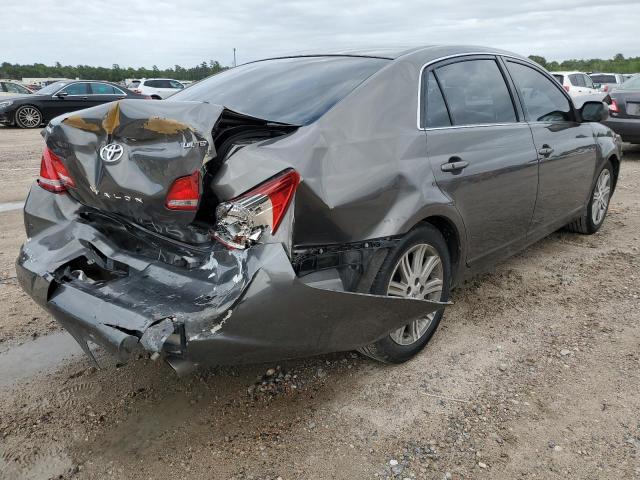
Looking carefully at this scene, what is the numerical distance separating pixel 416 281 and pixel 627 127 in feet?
26.0

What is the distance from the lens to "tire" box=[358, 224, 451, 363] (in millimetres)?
2660

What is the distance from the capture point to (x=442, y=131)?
9.89 ft

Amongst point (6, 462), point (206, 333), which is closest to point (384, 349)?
point (206, 333)

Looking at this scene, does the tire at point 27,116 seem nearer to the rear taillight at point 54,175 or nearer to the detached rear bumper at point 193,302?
the rear taillight at point 54,175

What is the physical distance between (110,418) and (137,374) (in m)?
0.38

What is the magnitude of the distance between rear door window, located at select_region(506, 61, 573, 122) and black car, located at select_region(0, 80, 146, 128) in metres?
14.4

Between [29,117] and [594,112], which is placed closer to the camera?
[594,112]

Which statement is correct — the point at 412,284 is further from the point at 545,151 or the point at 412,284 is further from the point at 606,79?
the point at 606,79

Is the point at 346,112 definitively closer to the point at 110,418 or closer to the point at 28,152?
the point at 110,418

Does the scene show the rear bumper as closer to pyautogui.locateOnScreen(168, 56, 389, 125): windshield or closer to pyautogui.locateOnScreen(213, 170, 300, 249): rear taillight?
pyautogui.locateOnScreen(168, 56, 389, 125): windshield

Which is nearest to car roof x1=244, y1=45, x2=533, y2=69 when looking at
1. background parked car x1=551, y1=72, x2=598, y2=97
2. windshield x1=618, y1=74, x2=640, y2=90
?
windshield x1=618, y1=74, x2=640, y2=90

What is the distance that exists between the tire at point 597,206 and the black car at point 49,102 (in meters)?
14.3

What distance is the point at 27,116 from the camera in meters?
16.2

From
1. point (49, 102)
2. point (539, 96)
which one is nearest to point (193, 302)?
point (539, 96)
